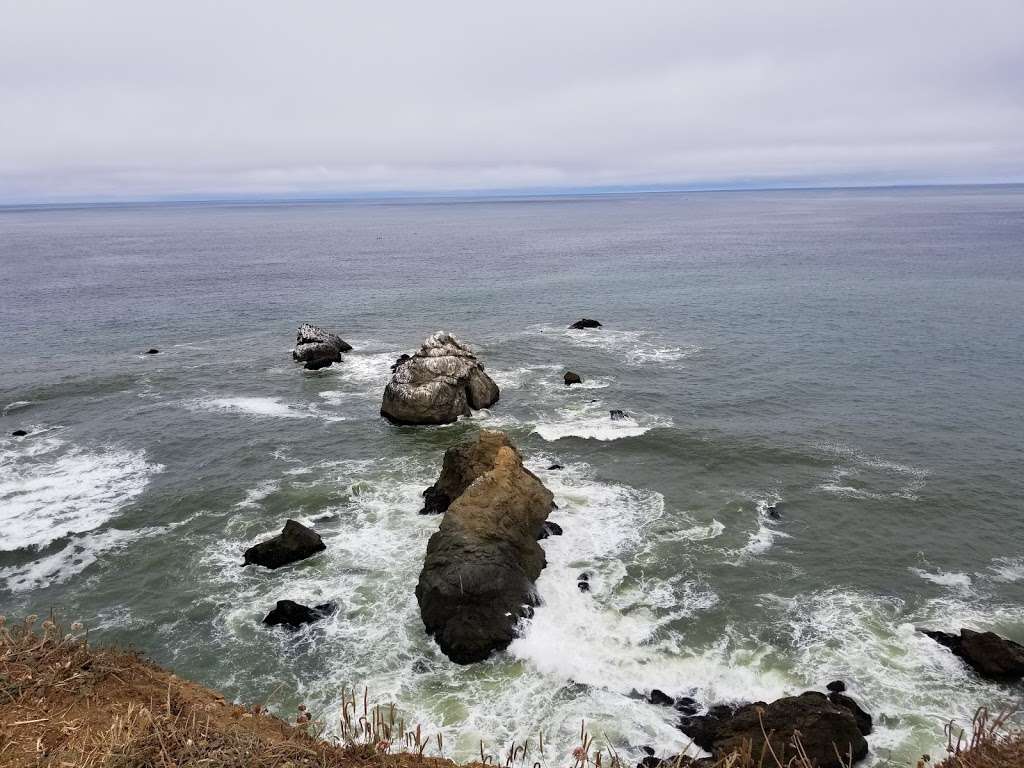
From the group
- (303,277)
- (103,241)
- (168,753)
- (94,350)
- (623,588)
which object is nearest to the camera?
(168,753)

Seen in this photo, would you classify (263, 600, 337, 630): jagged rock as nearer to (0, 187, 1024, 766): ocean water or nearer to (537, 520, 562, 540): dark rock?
(0, 187, 1024, 766): ocean water

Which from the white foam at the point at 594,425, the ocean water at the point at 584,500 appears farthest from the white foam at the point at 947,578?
the white foam at the point at 594,425

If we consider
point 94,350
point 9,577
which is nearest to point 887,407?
point 9,577

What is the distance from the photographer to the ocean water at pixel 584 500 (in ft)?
65.8

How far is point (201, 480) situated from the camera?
3322 centimetres

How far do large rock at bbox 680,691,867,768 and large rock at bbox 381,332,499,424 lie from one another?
25884mm

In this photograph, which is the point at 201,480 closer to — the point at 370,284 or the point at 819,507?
the point at 819,507

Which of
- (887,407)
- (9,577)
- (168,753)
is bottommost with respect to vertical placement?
(9,577)

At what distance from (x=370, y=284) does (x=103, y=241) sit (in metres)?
134

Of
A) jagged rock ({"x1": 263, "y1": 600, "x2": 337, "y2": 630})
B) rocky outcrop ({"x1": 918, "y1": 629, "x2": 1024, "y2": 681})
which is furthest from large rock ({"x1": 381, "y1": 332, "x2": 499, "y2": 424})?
rocky outcrop ({"x1": 918, "y1": 629, "x2": 1024, "y2": 681})

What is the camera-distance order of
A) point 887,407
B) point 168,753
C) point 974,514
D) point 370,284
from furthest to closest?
point 370,284, point 887,407, point 974,514, point 168,753

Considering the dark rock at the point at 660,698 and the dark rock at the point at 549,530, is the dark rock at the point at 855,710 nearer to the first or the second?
the dark rock at the point at 660,698

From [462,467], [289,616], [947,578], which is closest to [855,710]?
[947,578]

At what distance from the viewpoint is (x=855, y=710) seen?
712 inches
